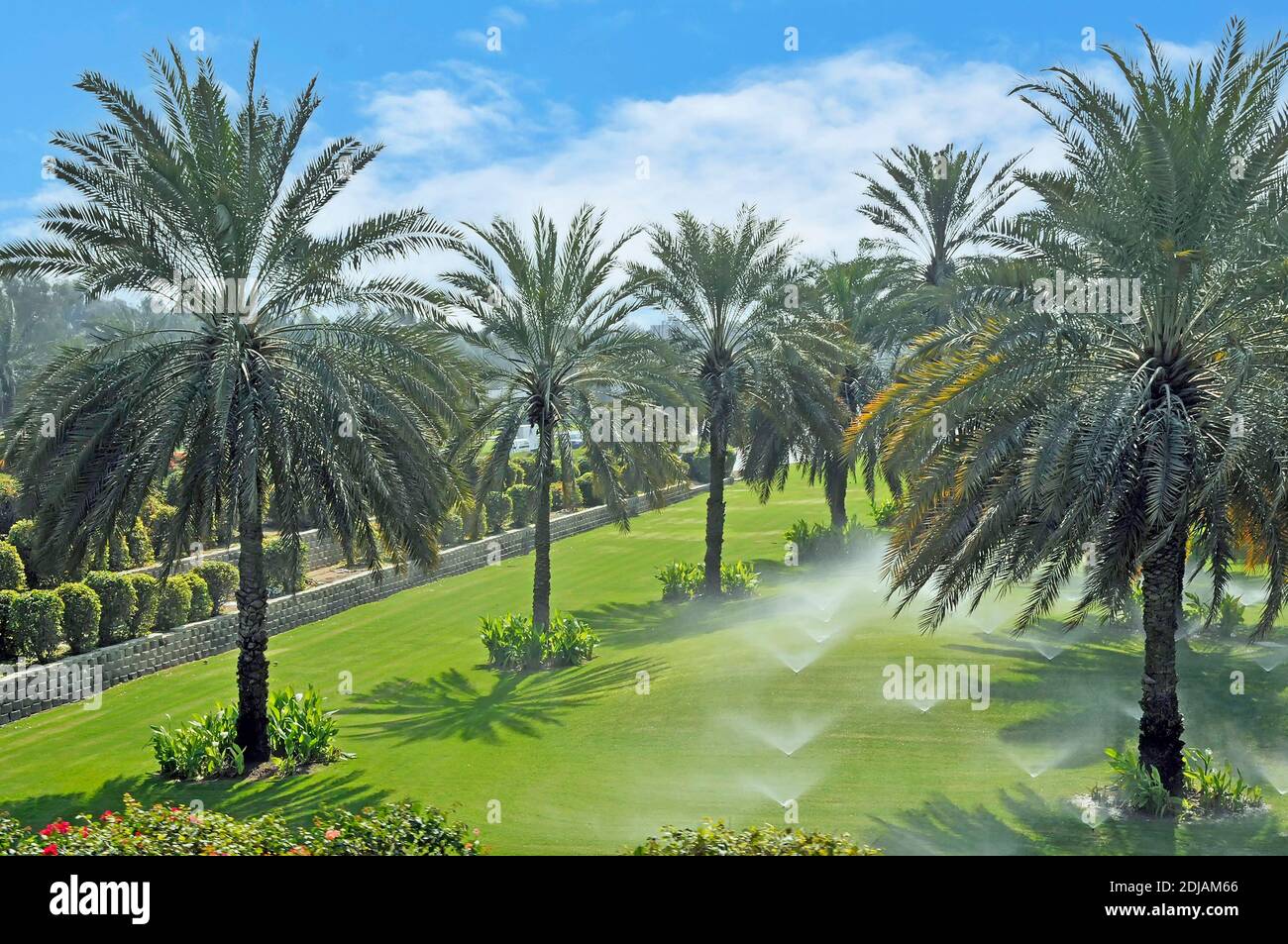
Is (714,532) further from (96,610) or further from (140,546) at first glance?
(96,610)

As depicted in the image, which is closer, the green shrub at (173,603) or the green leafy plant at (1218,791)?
the green leafy plant at (1218,791)

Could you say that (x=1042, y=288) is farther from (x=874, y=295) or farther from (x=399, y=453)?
(x=874, y=295)

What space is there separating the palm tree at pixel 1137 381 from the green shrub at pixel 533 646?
9.23m

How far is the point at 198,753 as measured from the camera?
1522 centimetres

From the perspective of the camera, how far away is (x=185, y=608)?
22047mm

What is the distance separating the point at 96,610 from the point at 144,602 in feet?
4.20

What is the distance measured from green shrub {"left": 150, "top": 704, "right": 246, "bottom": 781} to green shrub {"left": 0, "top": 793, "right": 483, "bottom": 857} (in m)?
5.32

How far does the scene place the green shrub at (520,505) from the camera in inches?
1357

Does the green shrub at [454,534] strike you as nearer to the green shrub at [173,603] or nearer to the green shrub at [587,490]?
the green shrub at [587,490]

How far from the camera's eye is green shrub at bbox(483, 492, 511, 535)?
33031mm

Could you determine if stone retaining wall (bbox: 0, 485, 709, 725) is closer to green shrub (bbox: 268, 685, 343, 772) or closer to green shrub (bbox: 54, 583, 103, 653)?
green shrub (bbox: 54, 583, 103, 653)

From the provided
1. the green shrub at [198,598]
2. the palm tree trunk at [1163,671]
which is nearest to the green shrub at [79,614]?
the green shrub at [198,598]

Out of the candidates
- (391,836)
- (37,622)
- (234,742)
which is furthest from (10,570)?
(391,836)
